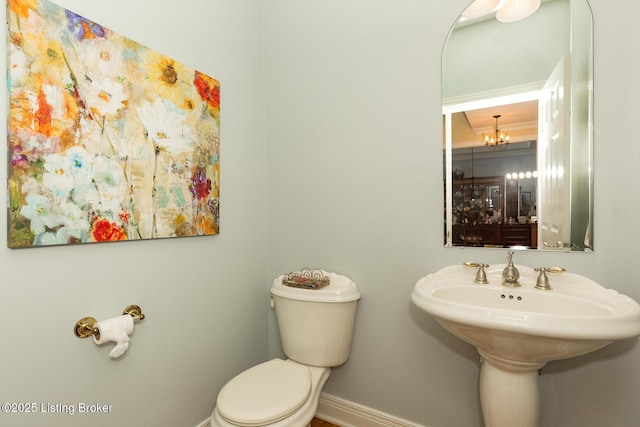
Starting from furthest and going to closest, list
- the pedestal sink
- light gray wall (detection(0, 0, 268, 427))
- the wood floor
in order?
1. the wood floor
2. light gray wall (detection(0, 0, 268, 427))
3. the pedestal sink

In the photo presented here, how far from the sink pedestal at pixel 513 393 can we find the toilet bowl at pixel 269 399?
0.68 metres

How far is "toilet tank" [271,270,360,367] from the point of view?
1493mm

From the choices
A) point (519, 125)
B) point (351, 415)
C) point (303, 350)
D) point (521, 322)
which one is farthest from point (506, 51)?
point (351, 415)

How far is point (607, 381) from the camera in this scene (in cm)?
116

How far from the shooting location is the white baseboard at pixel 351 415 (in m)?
1.56

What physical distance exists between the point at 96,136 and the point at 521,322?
1.47m

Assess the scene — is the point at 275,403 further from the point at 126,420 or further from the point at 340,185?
the point at 340,185

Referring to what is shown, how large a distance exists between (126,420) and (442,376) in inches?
52.7

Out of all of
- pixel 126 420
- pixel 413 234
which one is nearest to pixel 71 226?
pixel 126 420

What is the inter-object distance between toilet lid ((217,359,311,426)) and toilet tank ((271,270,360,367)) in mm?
121

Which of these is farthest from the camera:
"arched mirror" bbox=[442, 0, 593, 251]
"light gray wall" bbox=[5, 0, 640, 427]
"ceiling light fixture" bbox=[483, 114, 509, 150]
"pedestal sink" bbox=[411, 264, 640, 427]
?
"ceiling light fixture" bbox=[483, 114, 509, 150]

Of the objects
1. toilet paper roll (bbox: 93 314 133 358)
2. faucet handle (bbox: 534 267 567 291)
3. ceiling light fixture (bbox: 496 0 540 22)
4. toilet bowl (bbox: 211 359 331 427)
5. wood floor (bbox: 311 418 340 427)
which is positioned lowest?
wood floor (bbox: 311 418 340 427)

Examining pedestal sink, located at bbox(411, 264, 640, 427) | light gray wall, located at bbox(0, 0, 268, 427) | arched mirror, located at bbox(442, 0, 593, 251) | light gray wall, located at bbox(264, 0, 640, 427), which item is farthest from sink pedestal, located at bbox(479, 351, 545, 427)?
light gray wall, located at bbox(0, 0, 268, 427)

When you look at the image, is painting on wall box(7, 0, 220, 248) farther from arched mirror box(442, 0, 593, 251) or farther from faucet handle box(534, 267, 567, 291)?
faucet handle box(534, 267, 567, 291)
